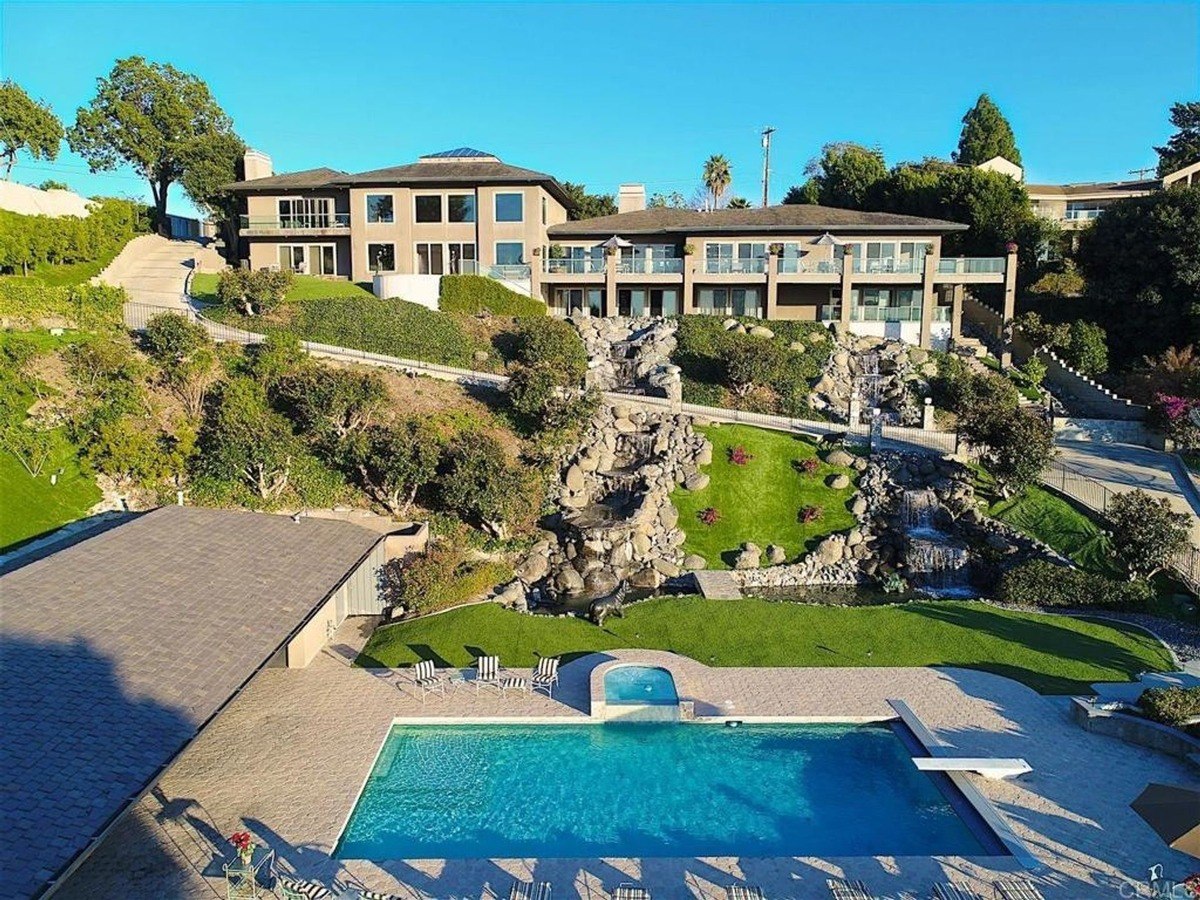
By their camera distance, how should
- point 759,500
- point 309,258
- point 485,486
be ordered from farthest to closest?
point 309,258, point 759,500, point 485,486

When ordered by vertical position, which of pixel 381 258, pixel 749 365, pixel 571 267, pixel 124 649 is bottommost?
pixel 124 649

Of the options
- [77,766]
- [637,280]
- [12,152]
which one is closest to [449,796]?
[77,766]

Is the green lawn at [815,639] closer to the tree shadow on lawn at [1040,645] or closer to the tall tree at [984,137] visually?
the tree shadow on lawn at [1040,645]

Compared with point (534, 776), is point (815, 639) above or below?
above

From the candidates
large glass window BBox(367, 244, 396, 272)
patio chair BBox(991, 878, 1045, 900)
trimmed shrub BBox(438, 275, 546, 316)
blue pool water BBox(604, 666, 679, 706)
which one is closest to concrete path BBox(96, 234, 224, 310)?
large glass window BBox(367, 244, 396, 272)

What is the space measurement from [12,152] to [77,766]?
59.5m

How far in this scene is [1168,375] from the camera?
35.2m

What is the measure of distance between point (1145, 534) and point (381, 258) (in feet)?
133

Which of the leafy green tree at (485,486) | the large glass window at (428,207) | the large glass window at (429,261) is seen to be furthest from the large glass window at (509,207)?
the leafy green tree at (485,486)

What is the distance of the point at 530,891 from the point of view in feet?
37.4

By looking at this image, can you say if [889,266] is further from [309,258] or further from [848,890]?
[848,890]

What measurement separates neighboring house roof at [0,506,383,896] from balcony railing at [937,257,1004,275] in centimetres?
3689

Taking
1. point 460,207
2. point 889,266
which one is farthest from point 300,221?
point 889,266

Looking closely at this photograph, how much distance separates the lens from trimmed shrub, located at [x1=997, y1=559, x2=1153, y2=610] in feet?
75.7
